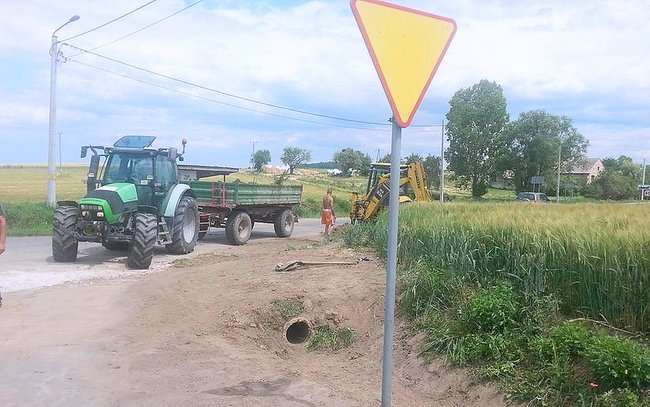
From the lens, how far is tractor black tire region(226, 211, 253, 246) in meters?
18.4

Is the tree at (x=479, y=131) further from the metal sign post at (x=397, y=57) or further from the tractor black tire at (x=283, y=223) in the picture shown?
the metal sign post at (x=397, y=57)

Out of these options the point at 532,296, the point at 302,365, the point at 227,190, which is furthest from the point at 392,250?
the point at 227,190

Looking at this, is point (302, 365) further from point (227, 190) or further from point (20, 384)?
point (227, 190)

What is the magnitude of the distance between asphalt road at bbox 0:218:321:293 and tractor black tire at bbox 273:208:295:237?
3.13m

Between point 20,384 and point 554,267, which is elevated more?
point 554,267

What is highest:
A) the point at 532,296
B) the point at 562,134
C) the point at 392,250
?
the point at 562,134

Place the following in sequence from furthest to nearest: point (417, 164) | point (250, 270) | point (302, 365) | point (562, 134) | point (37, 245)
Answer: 1. point (562, 134)
2. point (417, 164)
3. point (37, 245)
4. point (250, 270)
5. point (302, 365)

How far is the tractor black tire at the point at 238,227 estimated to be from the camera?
18.4m

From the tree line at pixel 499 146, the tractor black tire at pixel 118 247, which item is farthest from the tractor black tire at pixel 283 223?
the tree line at pixel 499 146

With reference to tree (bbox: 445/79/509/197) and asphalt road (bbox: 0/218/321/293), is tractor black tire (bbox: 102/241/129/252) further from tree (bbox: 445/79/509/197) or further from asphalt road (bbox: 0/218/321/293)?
tree (bbox: 445/79/509/197)

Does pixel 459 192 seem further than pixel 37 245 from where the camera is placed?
Yes

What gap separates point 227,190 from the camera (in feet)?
59.3

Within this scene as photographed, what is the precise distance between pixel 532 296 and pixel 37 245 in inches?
593

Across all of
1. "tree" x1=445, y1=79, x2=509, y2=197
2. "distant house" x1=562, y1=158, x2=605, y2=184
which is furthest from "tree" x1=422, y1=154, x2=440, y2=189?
"distant house" x1=562, y1=158, x2=605, y2=184
